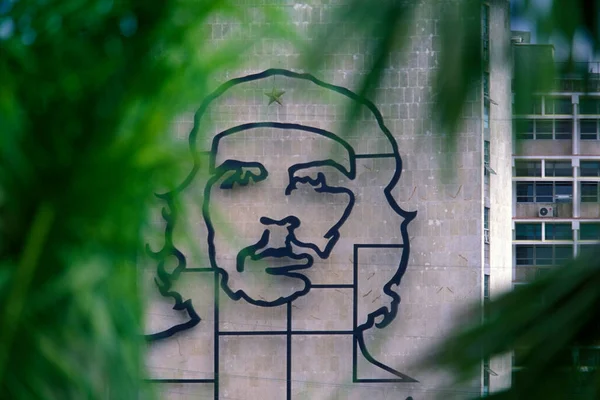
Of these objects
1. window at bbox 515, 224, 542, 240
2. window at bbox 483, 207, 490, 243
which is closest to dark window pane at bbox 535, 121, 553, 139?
window at bbox 483, 207, 490, 243

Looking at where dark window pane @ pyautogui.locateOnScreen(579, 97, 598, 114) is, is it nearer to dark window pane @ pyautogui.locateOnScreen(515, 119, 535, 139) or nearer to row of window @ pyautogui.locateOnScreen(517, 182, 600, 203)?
dark window pane @ pyautogui.locateOnScreen(515, 119, 535, 139)

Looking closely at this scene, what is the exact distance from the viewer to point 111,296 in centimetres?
31

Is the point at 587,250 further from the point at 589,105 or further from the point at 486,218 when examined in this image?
the point at 486,218

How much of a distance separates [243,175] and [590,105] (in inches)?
223

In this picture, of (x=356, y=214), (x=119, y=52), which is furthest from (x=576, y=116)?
(x=356, y=214)

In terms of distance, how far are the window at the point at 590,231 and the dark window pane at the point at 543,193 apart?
7709mm

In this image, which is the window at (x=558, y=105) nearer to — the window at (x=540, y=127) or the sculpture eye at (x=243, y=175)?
the window at (x=540, y=127)

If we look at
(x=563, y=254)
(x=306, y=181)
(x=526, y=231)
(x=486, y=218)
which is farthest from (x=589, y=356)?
(x=526, y=231)

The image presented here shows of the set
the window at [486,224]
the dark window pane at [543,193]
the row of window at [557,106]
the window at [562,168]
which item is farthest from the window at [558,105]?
the dark window pane at [543,193]

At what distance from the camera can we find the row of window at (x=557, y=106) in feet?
0.80

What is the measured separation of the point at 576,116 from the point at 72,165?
15 cm

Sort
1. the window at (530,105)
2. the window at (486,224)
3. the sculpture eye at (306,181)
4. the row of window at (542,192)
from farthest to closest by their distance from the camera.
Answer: the row of window at (542,192) → the window at (486,224) → the sculpture eye at (306,181) → the window at (530,105)

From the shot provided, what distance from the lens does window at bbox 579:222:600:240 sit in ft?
0.93

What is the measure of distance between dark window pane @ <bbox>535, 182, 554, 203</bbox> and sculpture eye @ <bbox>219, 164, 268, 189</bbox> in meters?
2.84
